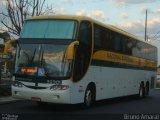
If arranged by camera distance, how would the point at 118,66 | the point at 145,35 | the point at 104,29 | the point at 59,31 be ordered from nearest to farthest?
the point at 59,31 → the point at 104,29 → the point at 118,66 → the point at 145,35

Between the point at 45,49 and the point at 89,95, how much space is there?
9.89ft

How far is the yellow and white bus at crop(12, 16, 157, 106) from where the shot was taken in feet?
62.2

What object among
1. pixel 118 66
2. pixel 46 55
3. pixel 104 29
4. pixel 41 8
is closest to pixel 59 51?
pixel 46 55

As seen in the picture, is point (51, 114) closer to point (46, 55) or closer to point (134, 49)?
point (46, 55)

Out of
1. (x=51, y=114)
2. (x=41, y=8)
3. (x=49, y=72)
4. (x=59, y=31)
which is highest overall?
(x=41, y=8)

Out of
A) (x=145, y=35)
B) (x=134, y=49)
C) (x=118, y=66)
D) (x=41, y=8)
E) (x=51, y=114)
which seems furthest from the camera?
(x=145, y=35)

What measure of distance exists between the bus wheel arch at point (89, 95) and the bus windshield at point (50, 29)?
105 inches

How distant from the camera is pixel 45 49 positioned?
63.5 ft

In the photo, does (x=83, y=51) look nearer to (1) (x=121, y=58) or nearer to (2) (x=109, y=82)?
(2) (x=109, y=82)

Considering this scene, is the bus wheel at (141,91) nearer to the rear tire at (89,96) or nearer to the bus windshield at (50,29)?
the rear tire at (89,96)

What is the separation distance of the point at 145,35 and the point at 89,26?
51.5 metres

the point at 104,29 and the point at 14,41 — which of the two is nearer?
the point at 14,41

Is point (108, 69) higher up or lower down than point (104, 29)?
lower down

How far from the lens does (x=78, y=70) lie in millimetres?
19750
